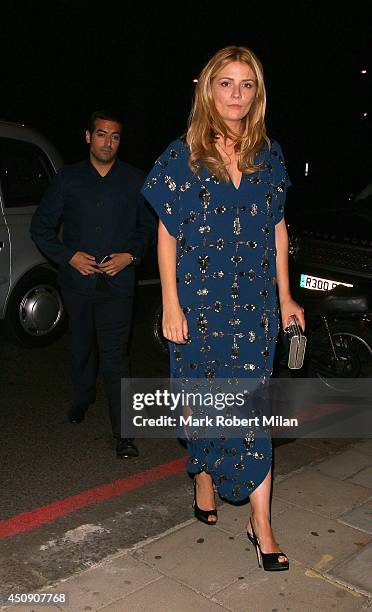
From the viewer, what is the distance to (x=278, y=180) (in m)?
3.25

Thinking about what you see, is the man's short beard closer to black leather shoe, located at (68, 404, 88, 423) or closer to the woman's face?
the woman's face

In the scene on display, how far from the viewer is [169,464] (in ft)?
14.8

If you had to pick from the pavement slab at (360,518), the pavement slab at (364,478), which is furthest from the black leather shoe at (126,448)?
the pavement slab at (360,518)

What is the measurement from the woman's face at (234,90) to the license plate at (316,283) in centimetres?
266

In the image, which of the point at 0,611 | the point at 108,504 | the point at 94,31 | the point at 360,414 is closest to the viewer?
the point at 0,611

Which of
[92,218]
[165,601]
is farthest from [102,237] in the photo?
[165,601]

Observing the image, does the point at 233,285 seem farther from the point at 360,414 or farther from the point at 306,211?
the point at 306,211

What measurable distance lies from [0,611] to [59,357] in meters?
3.69

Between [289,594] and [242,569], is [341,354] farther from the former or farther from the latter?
[289,594]

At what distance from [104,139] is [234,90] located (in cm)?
141

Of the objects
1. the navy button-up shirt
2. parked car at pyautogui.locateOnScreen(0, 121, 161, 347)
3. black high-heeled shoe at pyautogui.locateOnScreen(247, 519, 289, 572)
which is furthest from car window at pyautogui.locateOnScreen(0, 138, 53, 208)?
black high-heeled shoe at pyautogui.locateOnScreen(247, 519, 289, 572)

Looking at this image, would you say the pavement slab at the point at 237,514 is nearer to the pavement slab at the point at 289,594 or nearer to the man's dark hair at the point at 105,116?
the pavement slab at the point at 289,594

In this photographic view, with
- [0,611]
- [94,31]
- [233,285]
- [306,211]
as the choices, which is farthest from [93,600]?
[94,31]

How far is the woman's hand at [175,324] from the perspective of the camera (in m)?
3.17
